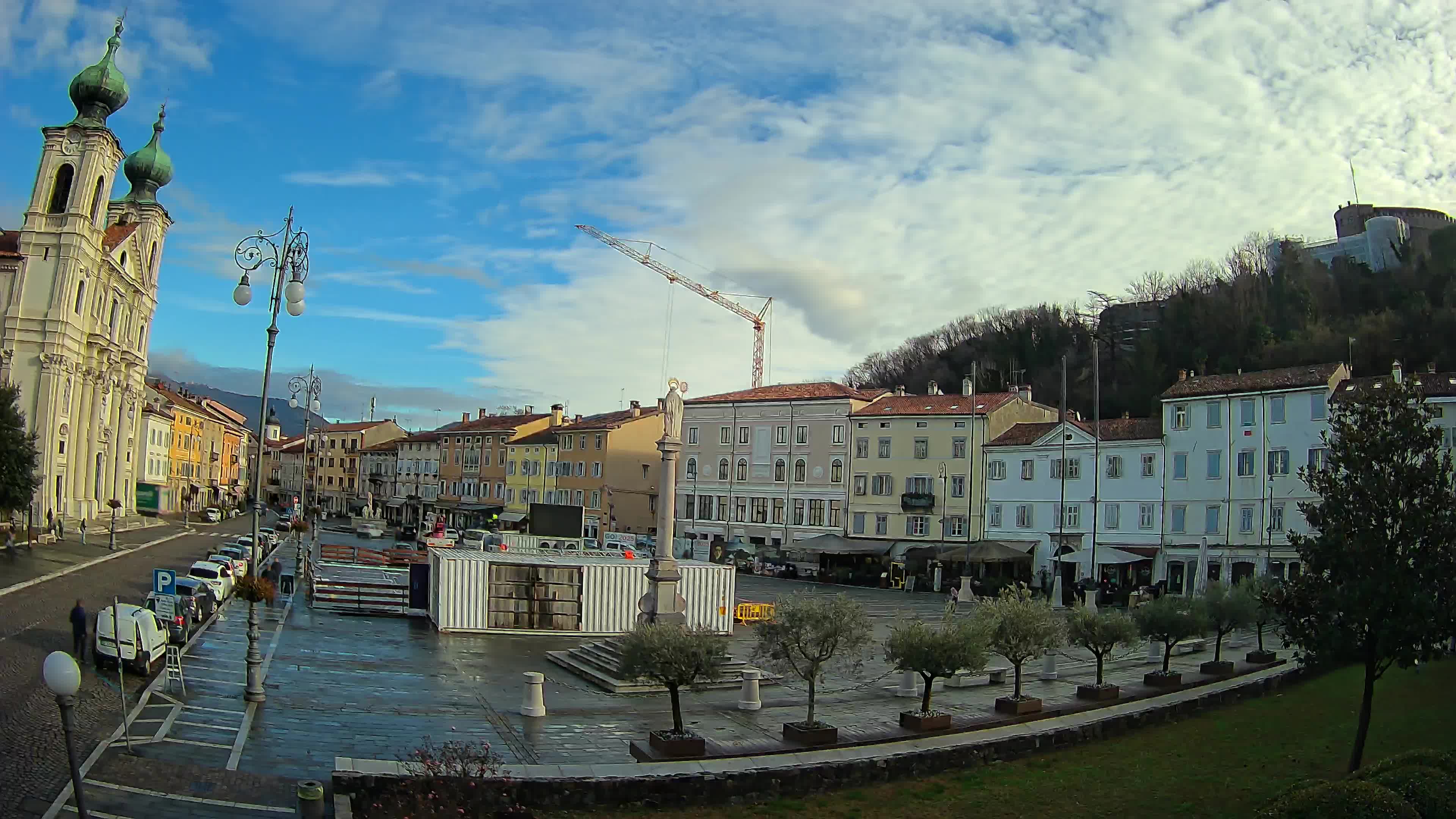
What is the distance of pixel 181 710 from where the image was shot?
699 inches

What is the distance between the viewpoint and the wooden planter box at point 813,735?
661 inches

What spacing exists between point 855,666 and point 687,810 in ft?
18.6

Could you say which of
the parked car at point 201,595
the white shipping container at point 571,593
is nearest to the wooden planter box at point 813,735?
the white shipping container at point 571,593

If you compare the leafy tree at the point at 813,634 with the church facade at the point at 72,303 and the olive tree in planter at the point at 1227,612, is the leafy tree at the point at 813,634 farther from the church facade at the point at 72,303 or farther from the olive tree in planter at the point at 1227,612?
the church facade at the point at 72,303

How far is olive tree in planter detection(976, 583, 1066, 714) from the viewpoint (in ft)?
65.9

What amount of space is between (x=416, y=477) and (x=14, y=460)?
217 feet

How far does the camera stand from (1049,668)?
1024 inches

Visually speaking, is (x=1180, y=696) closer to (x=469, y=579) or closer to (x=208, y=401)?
(x=469, y=579)

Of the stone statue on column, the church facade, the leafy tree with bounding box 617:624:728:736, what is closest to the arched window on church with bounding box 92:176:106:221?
the church facade

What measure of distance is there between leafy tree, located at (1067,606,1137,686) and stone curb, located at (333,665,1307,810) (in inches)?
134

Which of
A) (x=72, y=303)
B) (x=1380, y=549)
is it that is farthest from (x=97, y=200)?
(x=1380, y=549)

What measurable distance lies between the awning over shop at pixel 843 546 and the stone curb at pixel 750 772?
43008 millimetres

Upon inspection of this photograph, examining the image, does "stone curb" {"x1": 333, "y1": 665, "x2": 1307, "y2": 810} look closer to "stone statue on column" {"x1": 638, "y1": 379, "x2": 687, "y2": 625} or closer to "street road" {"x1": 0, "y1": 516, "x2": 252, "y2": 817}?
"street road" {"x1": 0, "y1": 516, "x2": 252, "y2": 817}

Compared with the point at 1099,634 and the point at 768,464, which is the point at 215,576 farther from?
the point at 768,464
